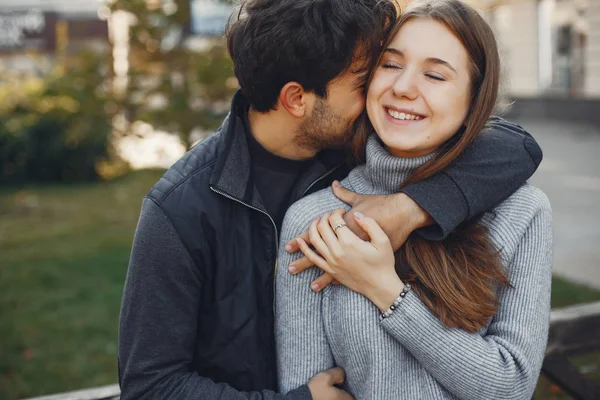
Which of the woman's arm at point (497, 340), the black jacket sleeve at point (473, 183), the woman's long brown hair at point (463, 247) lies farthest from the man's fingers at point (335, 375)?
the black jacket sleeve at point (473, 183)

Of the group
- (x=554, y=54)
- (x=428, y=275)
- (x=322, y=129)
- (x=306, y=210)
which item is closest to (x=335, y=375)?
(x=428, y=275)

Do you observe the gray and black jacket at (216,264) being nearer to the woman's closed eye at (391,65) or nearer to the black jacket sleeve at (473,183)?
the black jacket sleeve at (473,183)

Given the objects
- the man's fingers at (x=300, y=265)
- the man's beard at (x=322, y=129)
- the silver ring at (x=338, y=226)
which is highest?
the man's beard at (x=322, y=129)

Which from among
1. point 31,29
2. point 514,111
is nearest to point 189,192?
point 514,111

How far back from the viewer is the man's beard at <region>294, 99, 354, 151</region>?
7.72 ft

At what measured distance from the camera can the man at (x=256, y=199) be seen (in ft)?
6.90

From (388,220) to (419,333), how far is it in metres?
0.35

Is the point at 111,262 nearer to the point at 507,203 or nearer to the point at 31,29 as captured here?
the point at 507,203

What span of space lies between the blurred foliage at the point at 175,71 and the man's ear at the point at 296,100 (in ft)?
10.9

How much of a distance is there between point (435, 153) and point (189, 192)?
2.63 ft

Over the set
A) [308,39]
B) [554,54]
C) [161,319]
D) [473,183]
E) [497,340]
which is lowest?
[554,54]

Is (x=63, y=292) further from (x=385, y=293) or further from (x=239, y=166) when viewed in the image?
(x=385, y=293)

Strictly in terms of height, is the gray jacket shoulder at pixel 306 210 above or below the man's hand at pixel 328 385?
above

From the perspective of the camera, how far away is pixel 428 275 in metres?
2.10
